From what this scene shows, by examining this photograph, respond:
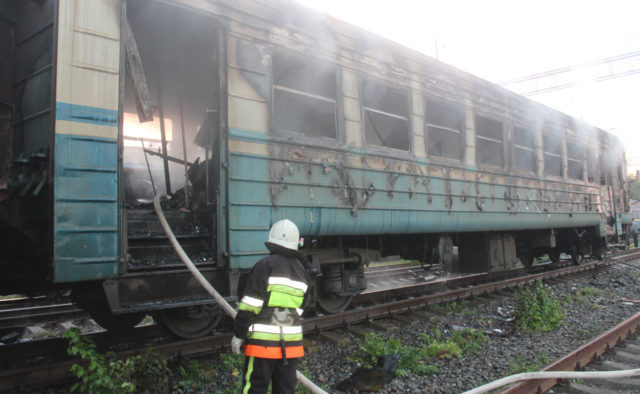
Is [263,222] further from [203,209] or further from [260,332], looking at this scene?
[260,332]

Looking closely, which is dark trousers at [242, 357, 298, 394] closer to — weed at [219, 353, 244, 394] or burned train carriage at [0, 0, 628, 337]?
weed at [219, 353, 244, 394]

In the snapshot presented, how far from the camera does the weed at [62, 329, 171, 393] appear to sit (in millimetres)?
2643

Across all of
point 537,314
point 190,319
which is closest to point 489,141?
point 537,314

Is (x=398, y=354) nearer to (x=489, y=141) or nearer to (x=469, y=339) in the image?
(x=469, y=339)

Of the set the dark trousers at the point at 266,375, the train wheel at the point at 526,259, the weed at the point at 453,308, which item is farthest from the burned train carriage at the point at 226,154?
the train wheel at the point at 526,259

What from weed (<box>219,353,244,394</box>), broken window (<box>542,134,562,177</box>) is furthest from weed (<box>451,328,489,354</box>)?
broken window (<box>542,134,562,177</box>)

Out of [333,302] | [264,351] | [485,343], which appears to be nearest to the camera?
[264,351]

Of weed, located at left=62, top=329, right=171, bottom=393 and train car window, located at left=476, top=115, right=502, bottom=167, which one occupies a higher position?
train car window, located at left=476, top=115, right=502, bottom=167

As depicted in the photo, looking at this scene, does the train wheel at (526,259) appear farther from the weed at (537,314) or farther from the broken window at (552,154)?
the weed at (537,314)

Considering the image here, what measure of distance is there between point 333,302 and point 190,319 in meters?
2.07

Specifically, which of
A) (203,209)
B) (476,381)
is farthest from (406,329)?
(203,209)

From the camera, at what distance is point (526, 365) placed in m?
3.67

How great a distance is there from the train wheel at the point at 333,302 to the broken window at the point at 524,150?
469 cm

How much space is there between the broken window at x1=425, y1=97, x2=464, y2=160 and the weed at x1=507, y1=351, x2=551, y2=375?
11.2ft
